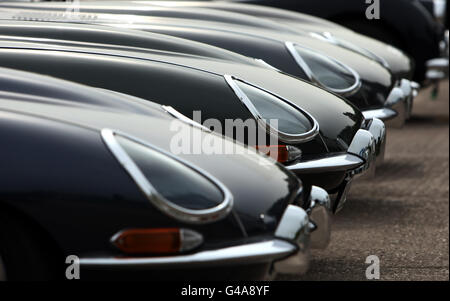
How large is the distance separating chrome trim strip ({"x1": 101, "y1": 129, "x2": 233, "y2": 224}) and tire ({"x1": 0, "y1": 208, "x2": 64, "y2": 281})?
0.95 feet

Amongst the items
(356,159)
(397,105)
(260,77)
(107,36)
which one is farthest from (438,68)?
(107,36)

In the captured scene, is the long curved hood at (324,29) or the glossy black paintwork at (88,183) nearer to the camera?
the glossy black paintwork at (88,183)

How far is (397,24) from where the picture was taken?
331 inches

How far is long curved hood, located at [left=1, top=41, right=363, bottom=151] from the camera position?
354cm

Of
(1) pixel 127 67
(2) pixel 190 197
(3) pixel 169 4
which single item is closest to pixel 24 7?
(3) pixel 169 4

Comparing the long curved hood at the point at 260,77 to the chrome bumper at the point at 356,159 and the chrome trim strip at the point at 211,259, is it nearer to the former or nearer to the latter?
the chrome bumper at the point at 356,159

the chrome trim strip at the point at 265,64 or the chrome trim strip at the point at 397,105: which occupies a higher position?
the chrome trim strip at the point at 265,64

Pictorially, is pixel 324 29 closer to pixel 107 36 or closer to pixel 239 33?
pixel 239 33

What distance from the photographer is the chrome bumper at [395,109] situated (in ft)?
16.1

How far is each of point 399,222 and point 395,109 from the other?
26.3 inches

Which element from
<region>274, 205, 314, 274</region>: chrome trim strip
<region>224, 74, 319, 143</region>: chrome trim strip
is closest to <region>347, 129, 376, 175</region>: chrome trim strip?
<region>224, 74, 319, 143</region>: chrome trim strip

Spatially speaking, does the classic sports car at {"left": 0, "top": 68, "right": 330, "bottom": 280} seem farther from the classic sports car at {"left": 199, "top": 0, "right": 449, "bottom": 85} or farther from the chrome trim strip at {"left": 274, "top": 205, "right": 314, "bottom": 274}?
the classic sports car at {"left": 199, "top": 0, "right": 449, "bottom": 85}

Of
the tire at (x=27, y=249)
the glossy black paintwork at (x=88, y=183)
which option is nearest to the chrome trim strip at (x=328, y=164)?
the glossy black paintwork at (x=88, y=183)
